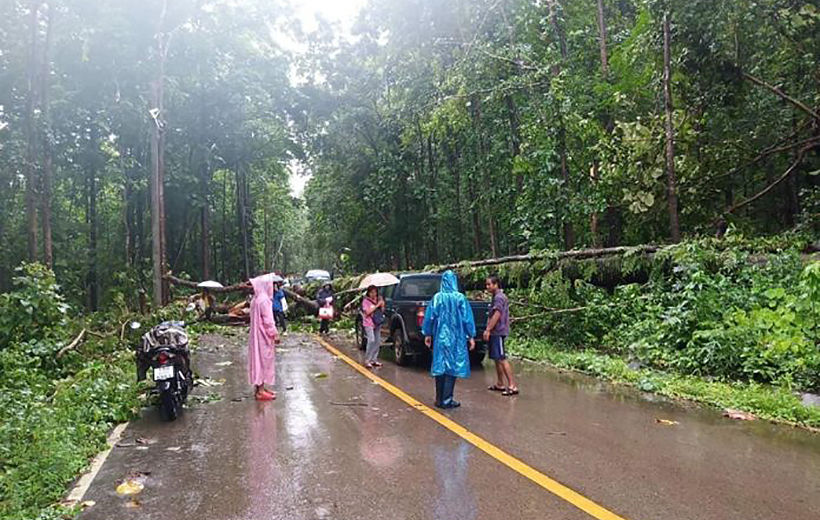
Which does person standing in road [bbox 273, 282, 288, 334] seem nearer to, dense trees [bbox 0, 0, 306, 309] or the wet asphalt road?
dense trees [bbox 0, 0, 306, 309]

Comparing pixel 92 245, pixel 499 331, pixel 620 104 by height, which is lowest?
pixel 499 331

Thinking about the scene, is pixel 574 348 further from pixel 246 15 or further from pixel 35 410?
pixel 246 15

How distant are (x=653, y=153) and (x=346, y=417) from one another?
1141 cm

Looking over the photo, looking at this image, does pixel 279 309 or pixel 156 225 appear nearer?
pixel 156 225

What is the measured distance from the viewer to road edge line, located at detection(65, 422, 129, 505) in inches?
201

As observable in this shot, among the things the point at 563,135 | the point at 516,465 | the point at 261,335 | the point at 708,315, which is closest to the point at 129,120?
the point at 563,135

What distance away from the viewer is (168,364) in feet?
26.8

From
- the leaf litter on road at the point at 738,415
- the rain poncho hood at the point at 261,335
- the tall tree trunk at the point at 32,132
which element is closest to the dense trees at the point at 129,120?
the tall tree trunk at the point at 32,132

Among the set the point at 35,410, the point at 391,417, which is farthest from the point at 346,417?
the point at 35,410

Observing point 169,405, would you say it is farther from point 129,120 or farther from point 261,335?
point 129,120

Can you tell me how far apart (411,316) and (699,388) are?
555cm

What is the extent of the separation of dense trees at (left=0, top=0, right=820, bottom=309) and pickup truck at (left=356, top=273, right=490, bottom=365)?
18.7ft

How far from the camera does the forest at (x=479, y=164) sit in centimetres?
980

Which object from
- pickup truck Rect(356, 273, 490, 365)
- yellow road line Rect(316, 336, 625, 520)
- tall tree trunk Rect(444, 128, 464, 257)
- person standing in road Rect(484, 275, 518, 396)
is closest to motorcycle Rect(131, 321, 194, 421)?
yellow road line Rect(316, 336, 625, 520)
